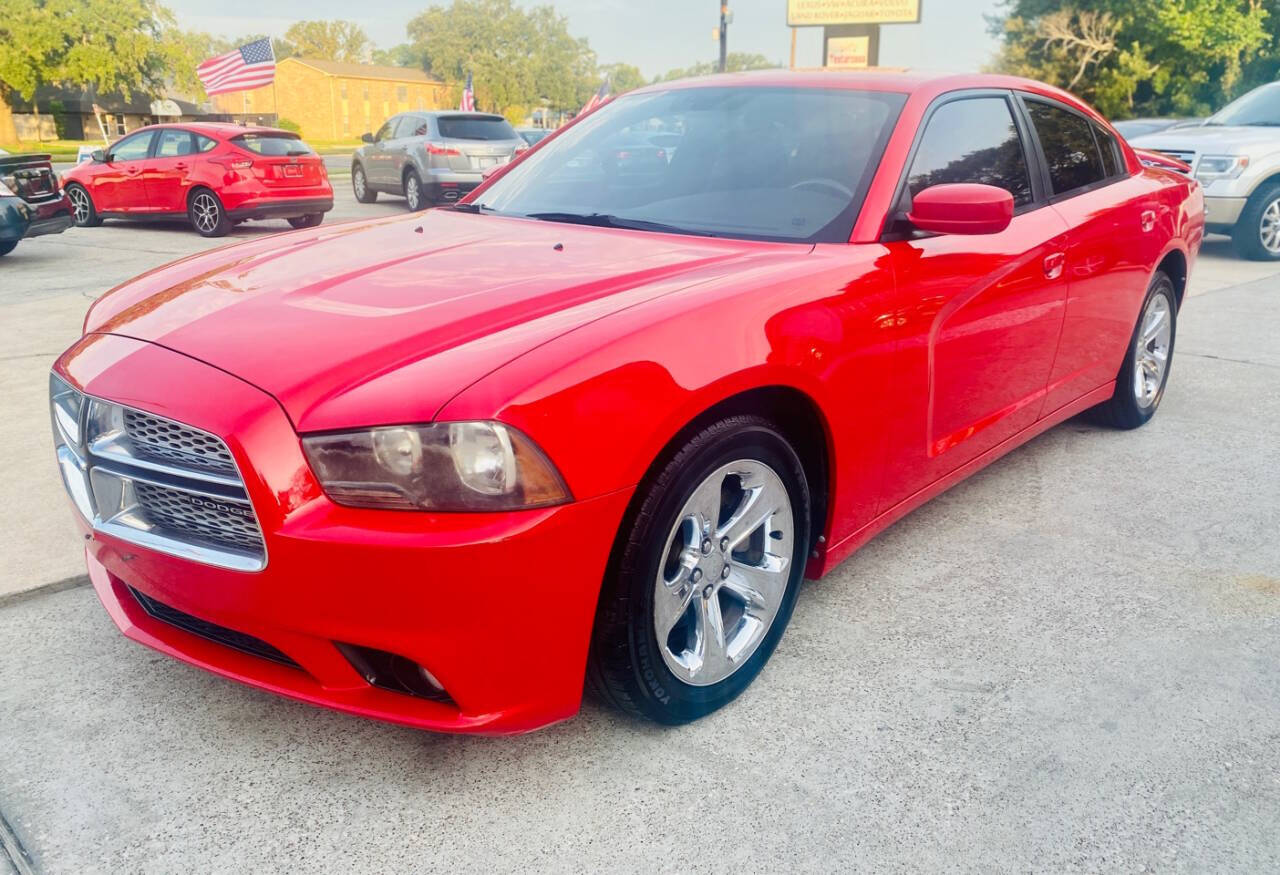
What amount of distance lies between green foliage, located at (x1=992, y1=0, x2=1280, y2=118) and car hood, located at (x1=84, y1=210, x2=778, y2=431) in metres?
35.8

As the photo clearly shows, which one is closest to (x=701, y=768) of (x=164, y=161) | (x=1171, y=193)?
(x=1171, y=193)

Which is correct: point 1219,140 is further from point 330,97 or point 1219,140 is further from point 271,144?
point 330,97

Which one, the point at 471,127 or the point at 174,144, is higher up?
the point at 471,127

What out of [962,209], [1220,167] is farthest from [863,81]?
[1220,167]

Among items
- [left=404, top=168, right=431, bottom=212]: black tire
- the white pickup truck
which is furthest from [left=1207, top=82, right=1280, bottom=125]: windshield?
[left=404, top=168, right=431, bottom=212]: black tire

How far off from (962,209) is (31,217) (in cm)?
974

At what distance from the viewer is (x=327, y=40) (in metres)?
106

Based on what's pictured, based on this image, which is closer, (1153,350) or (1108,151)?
(1108,151)

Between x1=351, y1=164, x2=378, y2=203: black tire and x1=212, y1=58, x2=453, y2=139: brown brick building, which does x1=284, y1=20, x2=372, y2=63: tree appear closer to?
x1=212, y1=58, x2=453, y2=139: brown brick building

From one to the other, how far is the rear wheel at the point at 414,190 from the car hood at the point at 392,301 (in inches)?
507

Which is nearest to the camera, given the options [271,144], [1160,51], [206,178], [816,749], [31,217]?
[816,749]

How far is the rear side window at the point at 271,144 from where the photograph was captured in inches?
494

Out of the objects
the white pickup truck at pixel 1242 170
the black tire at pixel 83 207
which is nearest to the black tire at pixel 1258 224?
the white pickup truck at pixel 1242 170

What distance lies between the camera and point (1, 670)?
2.64m
